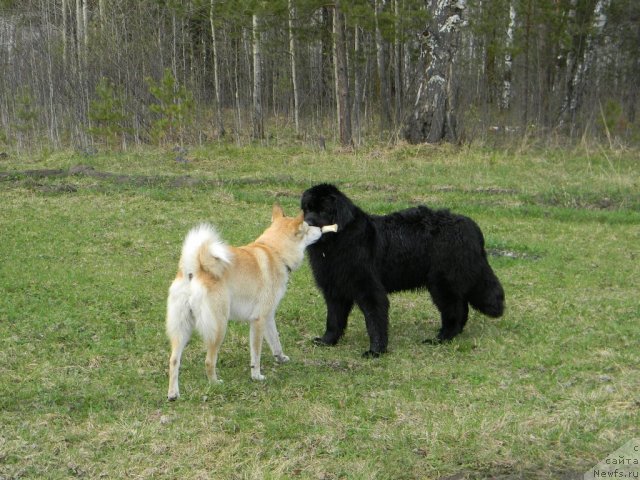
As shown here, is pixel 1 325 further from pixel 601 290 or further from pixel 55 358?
pixel 601 290

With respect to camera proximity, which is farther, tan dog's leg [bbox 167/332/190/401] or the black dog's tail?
A: the black dog's tail

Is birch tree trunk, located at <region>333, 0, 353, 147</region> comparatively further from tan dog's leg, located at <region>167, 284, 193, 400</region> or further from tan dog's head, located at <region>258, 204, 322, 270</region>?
tan dog's leg, located at <region>167, 284, 193, 400</region>

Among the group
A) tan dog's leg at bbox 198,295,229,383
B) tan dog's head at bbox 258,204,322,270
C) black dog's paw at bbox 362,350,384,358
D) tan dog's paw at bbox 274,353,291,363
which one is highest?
tan dog's head at bbox 258,204,322,270

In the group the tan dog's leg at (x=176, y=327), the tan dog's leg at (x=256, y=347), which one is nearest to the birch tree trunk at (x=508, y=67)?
the tan dog's leg at (x=256, y=347)

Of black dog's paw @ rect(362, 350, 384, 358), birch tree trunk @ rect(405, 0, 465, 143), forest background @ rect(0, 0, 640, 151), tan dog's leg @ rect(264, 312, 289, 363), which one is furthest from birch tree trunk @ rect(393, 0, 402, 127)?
tan dog's leg @ rect(264, 312, 289, 363)

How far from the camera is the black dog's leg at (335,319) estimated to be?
6.79m

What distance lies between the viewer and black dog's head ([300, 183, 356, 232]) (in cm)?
650

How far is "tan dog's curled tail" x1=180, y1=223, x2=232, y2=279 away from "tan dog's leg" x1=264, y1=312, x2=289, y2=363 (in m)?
1.04

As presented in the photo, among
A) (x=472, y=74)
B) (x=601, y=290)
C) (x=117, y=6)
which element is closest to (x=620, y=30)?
(x=472, y=74)

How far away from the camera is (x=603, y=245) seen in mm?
10477

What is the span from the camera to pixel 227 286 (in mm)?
5445

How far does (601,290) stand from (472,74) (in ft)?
71.4

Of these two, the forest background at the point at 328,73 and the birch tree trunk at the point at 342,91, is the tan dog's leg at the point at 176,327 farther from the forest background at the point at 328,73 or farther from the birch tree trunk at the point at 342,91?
the birch tree trunk at the point at 342,91

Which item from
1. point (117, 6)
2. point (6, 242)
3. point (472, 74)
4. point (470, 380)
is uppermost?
point (117, 6)
